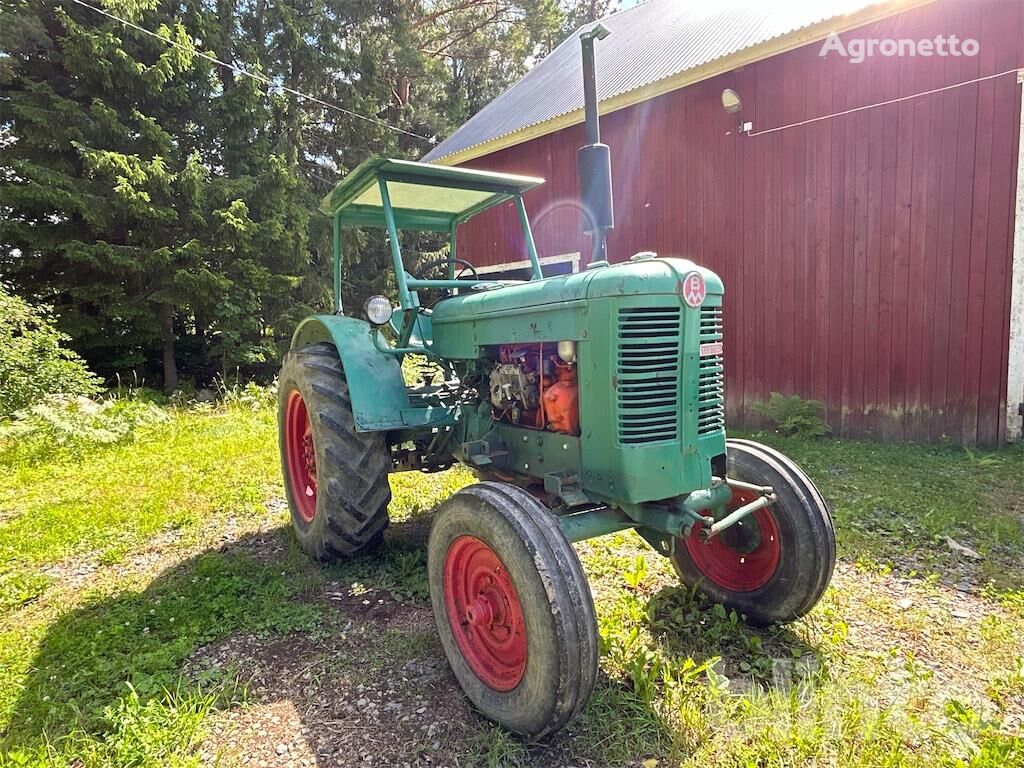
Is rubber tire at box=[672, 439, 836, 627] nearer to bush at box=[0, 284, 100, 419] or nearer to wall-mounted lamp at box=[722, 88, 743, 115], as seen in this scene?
wall-mounted lamp at box=[722, 88, 743, 115]

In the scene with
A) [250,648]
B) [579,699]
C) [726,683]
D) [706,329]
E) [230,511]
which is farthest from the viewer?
[230,511]

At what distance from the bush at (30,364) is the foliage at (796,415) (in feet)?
26.0

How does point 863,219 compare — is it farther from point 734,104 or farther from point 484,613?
point 484,613

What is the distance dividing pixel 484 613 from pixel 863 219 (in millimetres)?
5513

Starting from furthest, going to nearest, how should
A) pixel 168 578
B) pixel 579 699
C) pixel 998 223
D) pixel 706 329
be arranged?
pixel 998 223 < pixel 168 578 < pixel 706 329 < pixel 579 699

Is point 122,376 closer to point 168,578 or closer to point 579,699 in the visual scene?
point 168,578

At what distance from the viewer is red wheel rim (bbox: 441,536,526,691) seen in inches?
76.9

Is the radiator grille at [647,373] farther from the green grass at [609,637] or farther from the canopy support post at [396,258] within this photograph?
the canopy support post at [396,258]

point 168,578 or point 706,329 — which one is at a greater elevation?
point 706,329

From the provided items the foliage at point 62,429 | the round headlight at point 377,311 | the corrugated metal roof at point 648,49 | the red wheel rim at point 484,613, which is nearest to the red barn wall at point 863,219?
the corrugated metal roof at point 648,49

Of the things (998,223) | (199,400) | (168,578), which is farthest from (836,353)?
(199,400)

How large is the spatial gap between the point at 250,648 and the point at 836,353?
18.6 ft

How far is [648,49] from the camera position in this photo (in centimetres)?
802

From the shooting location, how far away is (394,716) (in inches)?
79.7
